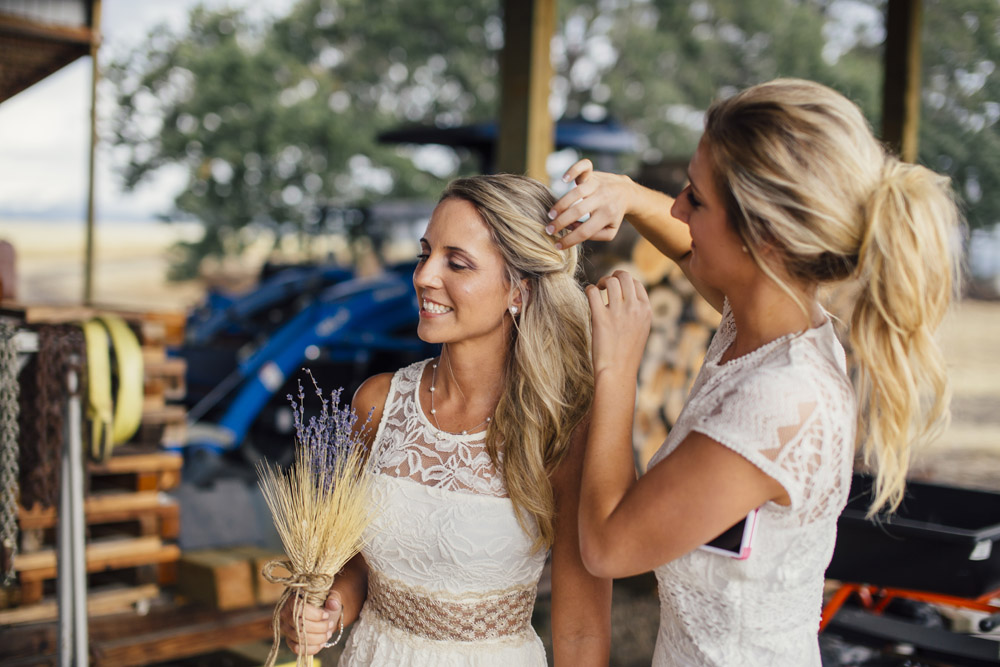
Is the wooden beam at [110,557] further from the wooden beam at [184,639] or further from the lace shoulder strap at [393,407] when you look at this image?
the lace shoulder strap at [393,407]

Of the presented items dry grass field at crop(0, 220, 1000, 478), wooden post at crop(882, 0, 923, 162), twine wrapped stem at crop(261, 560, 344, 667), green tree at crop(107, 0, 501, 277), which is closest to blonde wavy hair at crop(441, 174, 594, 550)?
twine wrapped stem at crop(261, 560, 344, 667)

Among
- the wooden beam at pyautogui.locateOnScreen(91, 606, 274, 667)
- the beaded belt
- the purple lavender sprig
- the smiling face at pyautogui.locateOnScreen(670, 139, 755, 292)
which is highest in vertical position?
the smiling face at pyautogui.locateOnScreen(670, 139, 755, 292)

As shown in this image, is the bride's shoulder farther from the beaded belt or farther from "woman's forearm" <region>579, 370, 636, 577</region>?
"woman's forearm" <region>579, 370, 636, 577</region>

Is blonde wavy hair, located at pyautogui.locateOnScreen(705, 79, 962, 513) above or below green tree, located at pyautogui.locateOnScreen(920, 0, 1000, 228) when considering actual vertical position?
below

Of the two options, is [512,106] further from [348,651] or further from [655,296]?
[348,651]

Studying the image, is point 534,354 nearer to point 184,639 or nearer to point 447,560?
point 447,560

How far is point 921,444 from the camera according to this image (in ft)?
4.78

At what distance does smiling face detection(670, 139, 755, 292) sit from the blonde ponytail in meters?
0.18

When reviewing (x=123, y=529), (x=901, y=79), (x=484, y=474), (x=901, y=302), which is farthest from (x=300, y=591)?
(x=901, y=79)

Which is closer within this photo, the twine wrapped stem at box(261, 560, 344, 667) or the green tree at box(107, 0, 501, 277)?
the twine wrapped stem at box(261, 560, 344, 667)

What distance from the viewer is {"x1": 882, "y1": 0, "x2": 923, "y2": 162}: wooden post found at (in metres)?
4.58

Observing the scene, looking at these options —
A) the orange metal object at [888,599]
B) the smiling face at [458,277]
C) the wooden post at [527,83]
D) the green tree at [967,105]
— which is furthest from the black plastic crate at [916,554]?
the green tree at [967,105]

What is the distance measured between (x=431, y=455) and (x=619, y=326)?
53cm

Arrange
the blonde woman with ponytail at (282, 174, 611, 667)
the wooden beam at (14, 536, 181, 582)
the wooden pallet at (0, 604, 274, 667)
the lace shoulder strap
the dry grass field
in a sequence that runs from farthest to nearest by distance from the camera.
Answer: the dry grass field, the wooden beam at (14, 536, 181, 582), the wooden pallet at (0, 604, 274, 667), the lace shoulder strap, the blonde woman with ponytail at (282, 174, 611, 667)
